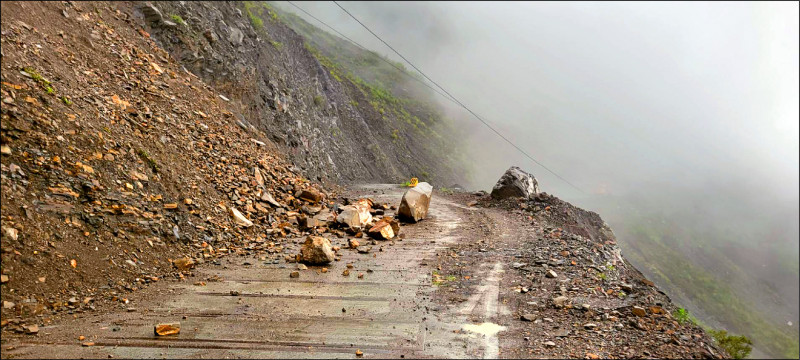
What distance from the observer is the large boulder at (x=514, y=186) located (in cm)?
1781

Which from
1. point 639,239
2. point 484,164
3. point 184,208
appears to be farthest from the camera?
point 639,239

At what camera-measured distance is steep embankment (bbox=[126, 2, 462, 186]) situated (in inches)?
649

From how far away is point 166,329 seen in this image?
5867 mm

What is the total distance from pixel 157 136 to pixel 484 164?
151 feet

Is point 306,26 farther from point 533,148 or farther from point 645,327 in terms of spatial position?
point 645,327

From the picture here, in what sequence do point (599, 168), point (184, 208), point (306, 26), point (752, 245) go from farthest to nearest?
point (599, 168), point (752, 245), point (306, 26), point (184, 208)

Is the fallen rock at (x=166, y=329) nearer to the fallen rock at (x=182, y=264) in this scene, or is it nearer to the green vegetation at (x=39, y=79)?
the fallen rock at (x=182, y=264)

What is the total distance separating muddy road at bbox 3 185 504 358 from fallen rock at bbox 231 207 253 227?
1337 millimetres

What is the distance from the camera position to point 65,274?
642cm

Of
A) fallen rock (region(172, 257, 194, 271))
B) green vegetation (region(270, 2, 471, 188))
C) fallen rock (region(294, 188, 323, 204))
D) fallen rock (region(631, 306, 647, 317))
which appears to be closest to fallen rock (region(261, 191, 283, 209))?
fallen rock (region(294, 188, 323, 204))

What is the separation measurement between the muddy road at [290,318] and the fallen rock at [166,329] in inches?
3.2

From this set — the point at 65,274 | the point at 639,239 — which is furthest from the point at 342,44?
the point at 65,274

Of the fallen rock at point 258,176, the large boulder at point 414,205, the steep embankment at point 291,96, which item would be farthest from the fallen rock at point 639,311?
the steep embankment at point 291,96

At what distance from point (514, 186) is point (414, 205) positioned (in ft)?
18.6
